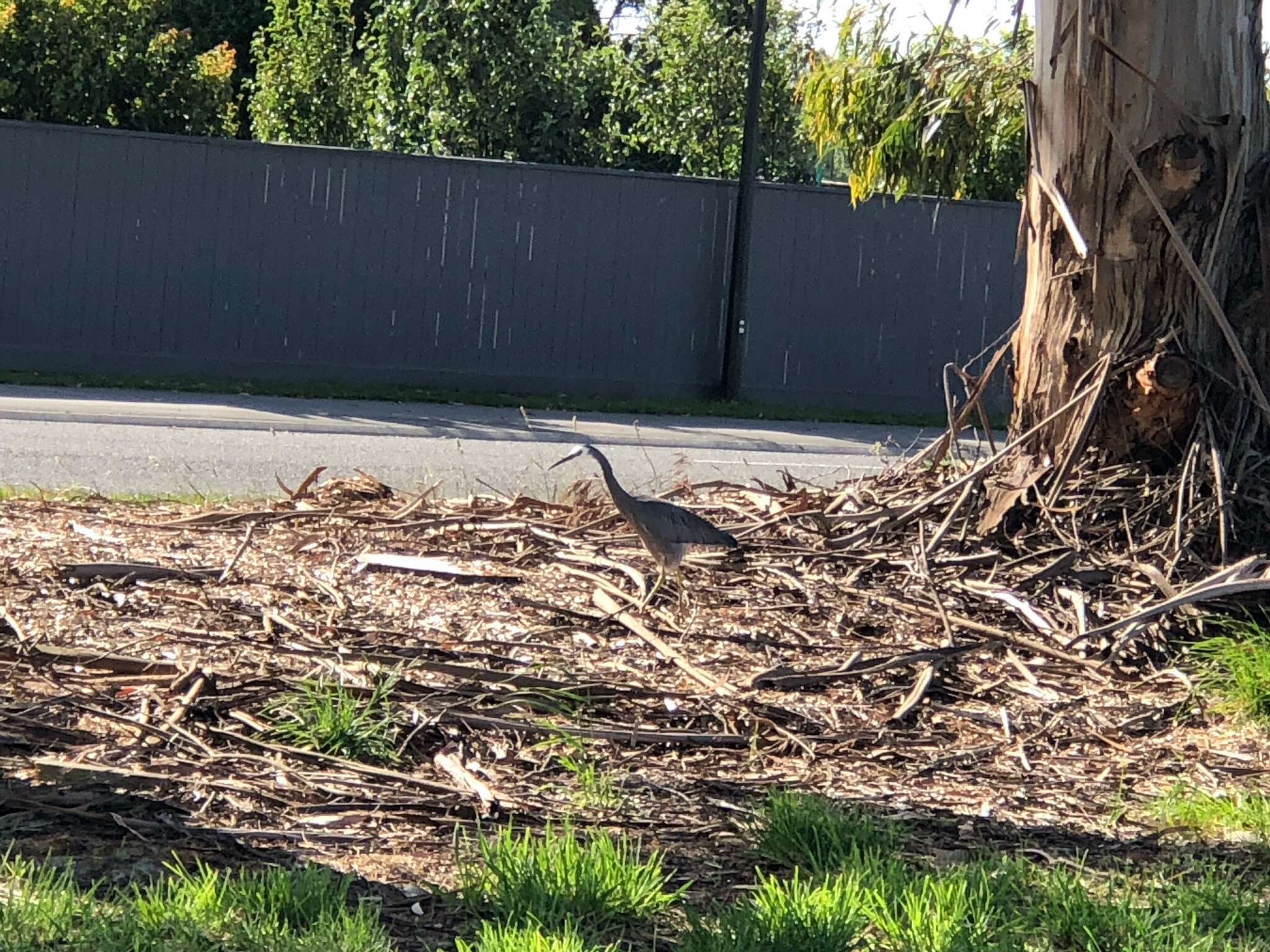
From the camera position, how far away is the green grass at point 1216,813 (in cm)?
438

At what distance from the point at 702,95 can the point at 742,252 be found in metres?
3.70

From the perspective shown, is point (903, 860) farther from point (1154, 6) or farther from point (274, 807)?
point (1154, 6)

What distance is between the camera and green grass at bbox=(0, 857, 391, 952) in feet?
10.4

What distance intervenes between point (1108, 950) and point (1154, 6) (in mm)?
4244

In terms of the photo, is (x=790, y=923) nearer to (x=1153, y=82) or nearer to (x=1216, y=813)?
(x=1216, y=813)

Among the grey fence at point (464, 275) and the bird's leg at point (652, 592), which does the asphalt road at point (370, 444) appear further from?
the bird's leg at point (652, 592)

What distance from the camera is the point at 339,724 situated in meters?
4.59

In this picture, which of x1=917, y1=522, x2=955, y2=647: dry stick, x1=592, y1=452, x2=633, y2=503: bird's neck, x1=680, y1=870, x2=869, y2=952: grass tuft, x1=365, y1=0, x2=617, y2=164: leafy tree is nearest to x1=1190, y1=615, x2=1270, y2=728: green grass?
x1=917, y1=522, x2=955, y2=647: dry stick

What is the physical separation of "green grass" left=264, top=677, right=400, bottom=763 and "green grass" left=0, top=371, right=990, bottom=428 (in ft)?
37.5

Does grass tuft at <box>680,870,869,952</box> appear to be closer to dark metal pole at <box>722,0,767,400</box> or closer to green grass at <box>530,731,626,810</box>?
green grass at <box>530,731,626,810</box>

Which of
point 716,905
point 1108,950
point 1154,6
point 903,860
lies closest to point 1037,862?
point 903,860

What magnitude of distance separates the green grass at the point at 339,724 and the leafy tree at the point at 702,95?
17.1 metres

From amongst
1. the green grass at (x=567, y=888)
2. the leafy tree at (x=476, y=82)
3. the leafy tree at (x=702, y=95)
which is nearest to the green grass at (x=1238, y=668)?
the green grass at (x=567, y=888)

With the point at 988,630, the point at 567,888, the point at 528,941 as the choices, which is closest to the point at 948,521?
the point at 988,630
